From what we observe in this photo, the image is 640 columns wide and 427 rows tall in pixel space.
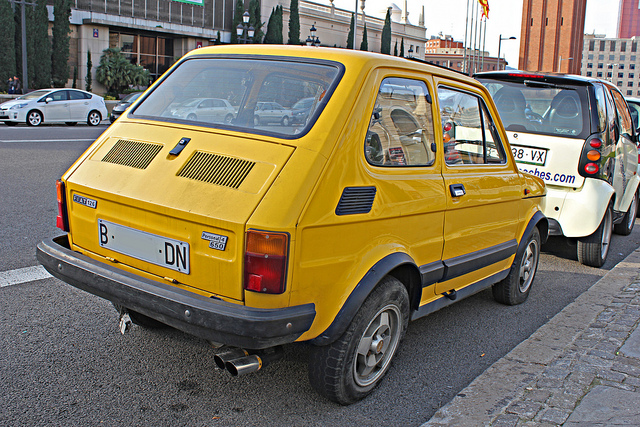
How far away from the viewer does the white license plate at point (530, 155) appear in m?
6.61

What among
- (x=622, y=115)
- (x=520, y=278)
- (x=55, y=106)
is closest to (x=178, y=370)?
(x=520, y=278)

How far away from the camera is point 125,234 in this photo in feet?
10.6

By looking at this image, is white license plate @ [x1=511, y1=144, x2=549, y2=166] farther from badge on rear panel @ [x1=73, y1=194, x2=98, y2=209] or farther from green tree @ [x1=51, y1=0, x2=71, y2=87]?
green tree @ [x1=51, y1=0, x2=71, y2=87]

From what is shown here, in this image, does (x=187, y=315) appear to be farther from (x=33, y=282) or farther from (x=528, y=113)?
(x=528, y=113)

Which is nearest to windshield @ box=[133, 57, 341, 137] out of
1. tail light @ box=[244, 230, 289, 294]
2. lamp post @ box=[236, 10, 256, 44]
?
tail light @ box=[244, 230, 289, 294]

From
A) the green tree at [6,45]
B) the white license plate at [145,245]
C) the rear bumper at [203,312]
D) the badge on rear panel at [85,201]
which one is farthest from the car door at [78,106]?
the rear bumper at [203,312]

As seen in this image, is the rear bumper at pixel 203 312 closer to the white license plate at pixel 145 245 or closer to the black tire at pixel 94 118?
the white license plate at pixel 145 245

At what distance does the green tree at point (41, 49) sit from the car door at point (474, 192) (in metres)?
38.4

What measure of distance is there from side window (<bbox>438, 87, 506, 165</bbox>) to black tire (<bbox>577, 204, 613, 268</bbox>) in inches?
100

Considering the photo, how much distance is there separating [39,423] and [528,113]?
5.86 meters

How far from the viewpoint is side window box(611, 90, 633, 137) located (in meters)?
7.75

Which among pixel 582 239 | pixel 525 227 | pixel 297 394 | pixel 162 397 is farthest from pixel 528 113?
pixel 162 397

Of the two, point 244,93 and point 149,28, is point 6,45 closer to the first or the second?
point 149,28

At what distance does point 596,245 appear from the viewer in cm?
675
